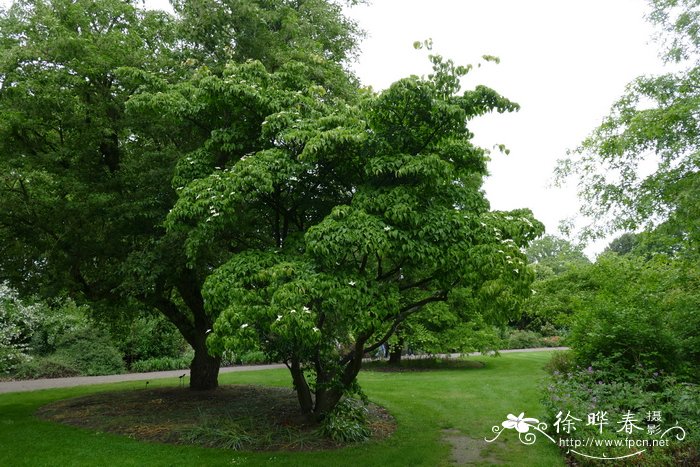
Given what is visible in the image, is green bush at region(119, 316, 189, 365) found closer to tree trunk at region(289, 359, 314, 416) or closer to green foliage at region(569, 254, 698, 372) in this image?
tree trunk at region(289, 359, 314, 416)

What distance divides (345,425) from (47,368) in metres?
14.7

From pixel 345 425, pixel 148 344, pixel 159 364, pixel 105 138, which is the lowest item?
pixel 159 364

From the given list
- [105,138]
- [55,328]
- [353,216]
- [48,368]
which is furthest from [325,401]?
[55,328]

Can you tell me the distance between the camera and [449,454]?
7293 millimetres

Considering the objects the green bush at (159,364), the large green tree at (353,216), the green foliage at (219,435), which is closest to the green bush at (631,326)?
the large green tree at (353,216)

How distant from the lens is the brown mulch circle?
8.03 meters

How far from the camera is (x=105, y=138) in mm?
10117

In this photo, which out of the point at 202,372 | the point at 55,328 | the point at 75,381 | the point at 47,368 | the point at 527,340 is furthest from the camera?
the point at 527,340

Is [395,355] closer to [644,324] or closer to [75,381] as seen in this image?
A: [75,381]

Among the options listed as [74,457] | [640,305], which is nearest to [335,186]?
[74,457]

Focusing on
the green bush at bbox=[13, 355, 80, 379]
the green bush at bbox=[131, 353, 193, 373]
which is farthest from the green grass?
the green bush at bbox=[131, 353, 193, 373]

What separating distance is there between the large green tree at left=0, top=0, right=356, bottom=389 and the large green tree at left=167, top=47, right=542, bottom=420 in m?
1.16

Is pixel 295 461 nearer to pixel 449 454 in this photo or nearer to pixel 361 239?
pixel 449 454

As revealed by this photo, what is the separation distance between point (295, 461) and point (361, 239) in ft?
11.9
